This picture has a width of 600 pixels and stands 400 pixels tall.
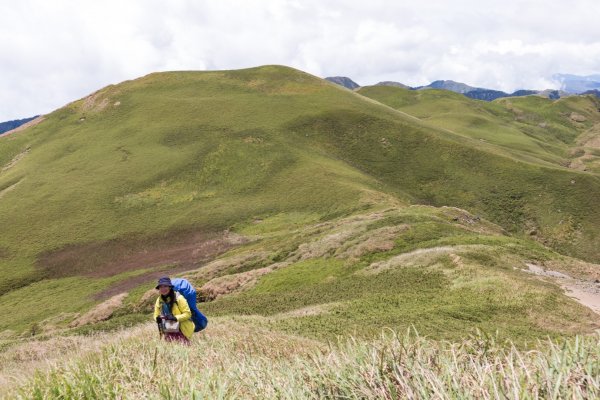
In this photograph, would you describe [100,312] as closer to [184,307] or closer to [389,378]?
[184,307]

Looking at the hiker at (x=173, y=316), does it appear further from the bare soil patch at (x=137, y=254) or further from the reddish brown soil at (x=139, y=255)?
the bare soil patch at (x=137, y=254)

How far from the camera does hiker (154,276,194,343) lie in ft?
38.0

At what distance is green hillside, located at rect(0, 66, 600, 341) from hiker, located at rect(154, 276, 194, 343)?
7710 mm

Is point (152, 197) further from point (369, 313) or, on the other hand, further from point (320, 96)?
point (369, 313)

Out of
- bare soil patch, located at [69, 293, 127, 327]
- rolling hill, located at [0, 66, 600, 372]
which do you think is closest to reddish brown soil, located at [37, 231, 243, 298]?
rolling hill, located at [0, 66, 600, 372]

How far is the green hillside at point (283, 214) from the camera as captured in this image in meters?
26.2

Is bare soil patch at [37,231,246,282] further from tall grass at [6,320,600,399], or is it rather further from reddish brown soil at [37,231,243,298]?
tall grass at [6,320,600,399]

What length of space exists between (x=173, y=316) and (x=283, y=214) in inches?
2305

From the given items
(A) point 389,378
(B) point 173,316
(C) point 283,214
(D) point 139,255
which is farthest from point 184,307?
(C) point 283,214

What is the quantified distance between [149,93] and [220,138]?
119ft

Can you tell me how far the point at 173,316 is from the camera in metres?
11.8

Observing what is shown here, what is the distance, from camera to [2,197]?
81375 millimetres

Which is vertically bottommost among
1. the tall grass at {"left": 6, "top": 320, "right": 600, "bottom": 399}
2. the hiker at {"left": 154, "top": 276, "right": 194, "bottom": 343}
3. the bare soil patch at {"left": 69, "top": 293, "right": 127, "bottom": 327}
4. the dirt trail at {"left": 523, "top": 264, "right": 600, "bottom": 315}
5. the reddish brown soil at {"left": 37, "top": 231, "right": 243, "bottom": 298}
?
the bare soil patch at {"left": 69, "top": 293, "right": 127, "bottom": 327}

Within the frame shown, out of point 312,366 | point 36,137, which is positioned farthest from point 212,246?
point 36,137
